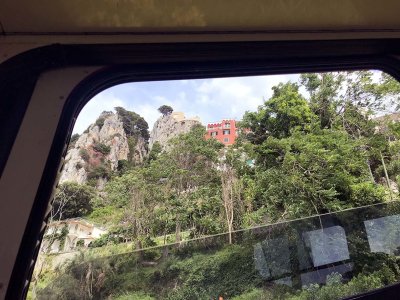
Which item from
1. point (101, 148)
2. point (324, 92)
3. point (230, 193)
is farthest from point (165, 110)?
point (324, 92)

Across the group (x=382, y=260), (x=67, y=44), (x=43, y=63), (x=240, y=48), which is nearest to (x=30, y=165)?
(x=43, y=63)

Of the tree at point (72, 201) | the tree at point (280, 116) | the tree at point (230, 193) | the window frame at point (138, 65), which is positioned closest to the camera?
the window frame at point (138, 65)

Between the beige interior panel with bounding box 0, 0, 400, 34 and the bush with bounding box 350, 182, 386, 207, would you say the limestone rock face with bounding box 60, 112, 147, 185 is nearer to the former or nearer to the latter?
the beige interior panel with bounding box 0, 0, 400, 34

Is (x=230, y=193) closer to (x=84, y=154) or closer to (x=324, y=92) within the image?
(x=84, y=154)

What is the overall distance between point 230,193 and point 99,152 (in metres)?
0.73

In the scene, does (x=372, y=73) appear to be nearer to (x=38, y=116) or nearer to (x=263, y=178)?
(x=263, y=178)

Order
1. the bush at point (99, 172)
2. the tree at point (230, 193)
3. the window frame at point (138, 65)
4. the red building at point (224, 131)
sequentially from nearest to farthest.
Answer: the window frame at point (138, 65)
the bush at point (99, 172)
the tree at point (230, 193)
the red building at point (224, 131)

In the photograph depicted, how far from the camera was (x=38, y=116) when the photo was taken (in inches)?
41.7

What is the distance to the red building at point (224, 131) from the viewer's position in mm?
1617

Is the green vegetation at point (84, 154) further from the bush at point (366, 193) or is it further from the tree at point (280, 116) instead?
the bush at point (366, 193)

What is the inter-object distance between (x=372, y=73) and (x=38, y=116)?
1.88 metres

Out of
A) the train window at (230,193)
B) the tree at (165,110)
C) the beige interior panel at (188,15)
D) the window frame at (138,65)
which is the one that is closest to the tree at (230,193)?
the train window at (230,193)

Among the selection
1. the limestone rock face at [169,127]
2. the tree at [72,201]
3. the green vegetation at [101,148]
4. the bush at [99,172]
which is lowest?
the tree at [72,201]

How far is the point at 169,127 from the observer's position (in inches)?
59.3
